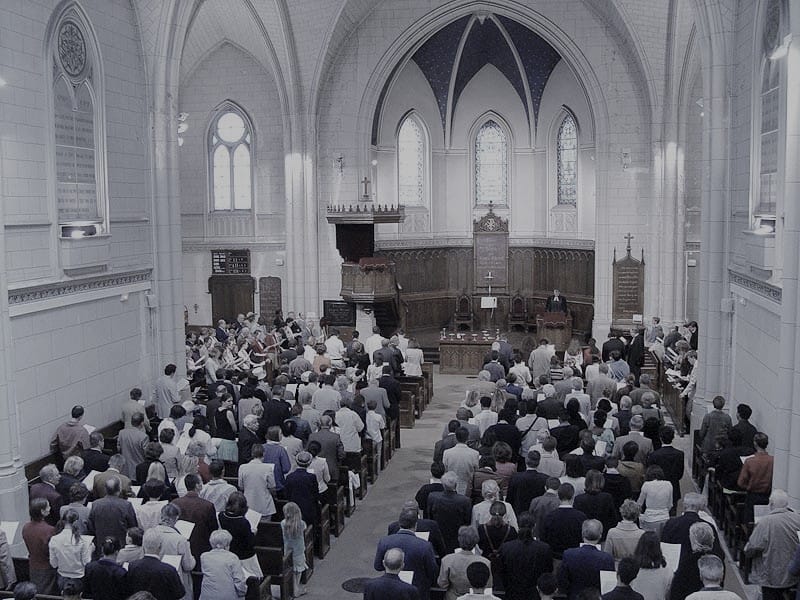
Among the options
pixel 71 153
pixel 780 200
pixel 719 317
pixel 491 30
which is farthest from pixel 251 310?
pixel 780 200

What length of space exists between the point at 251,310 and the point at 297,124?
6.34m

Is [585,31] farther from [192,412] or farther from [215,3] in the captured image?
[192,412]

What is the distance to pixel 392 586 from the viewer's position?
734cm

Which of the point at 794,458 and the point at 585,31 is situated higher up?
the point at 585,31

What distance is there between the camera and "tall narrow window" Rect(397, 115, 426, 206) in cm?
3081

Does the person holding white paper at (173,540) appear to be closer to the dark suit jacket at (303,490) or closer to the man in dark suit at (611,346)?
the dark suit jacket at (303,490)

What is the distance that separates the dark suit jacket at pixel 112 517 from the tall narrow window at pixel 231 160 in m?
20.6

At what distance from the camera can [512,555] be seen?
817 cm

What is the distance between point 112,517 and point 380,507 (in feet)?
18.8

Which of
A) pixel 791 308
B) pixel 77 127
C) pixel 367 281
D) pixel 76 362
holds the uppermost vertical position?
pixel 77 127

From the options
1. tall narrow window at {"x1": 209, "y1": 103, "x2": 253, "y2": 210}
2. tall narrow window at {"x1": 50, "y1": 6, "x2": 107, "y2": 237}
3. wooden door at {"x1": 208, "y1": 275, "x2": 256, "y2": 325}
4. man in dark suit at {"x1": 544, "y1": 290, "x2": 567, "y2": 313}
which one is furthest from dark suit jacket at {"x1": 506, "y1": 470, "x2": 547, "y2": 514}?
tall narrow window at {"x1": 209, "y1": 103, "x2": 253, "y2": 210}

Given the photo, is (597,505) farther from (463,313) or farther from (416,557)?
(463,313)

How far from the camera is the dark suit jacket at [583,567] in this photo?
7.86 m

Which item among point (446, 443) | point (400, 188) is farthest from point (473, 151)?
point (446, 443)
